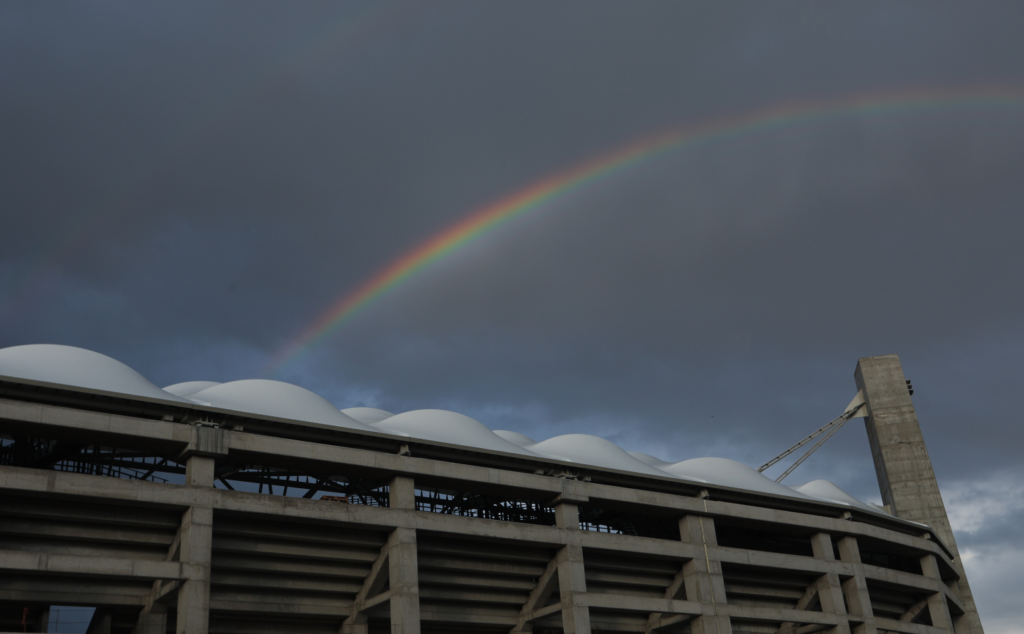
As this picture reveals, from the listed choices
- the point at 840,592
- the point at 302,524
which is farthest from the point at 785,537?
the point at 302,524

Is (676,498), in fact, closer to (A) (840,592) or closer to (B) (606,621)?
(B) (606,621)

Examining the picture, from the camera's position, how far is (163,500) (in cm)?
3409

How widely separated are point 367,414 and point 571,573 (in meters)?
17.5

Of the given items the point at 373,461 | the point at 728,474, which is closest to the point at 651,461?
the point at 728,474

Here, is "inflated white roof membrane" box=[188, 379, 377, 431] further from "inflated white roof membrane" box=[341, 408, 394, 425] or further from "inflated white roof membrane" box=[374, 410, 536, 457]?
"inflated white roof membrane" box=[341, 408, 394, 425]

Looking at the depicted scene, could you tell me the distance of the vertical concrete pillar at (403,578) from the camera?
38.0 m

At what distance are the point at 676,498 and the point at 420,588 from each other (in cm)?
1508

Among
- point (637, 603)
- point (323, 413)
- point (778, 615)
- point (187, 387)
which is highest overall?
point (187, 387)

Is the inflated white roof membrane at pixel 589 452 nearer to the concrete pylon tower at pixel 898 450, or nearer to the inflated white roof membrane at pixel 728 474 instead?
the inflated white roof membrane at pixel 728 474

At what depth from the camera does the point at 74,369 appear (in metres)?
35.8

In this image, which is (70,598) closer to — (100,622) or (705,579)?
(100,622)

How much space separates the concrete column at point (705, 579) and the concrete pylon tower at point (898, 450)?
3629 centimetres

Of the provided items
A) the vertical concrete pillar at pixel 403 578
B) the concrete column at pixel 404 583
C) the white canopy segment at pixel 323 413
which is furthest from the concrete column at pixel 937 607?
the concrete column at pixel 404 583

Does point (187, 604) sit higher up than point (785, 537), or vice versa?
point (785, 537)
